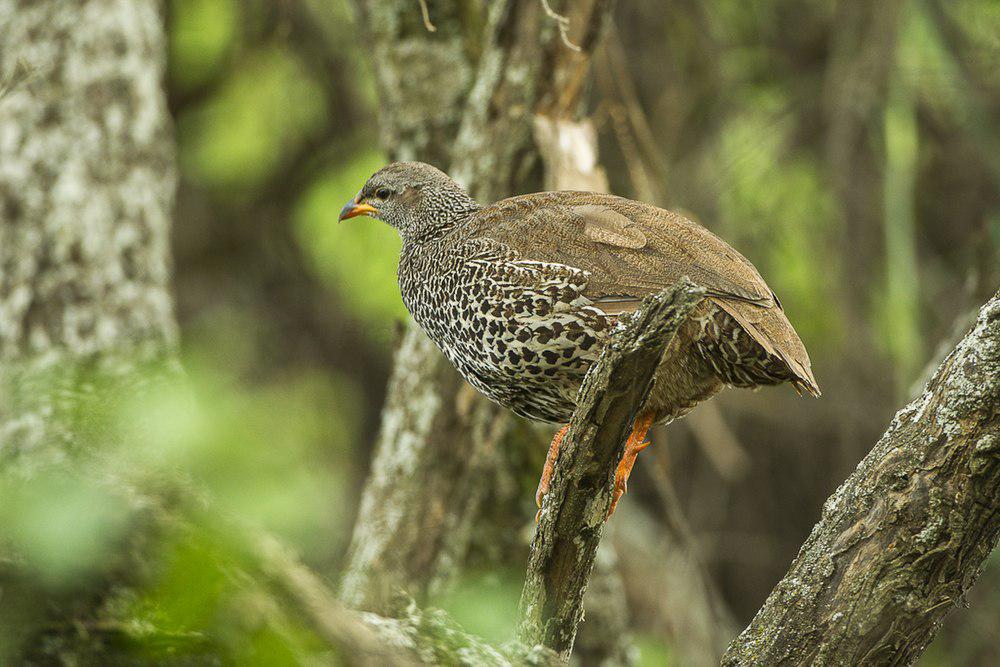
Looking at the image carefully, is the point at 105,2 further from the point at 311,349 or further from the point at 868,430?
the point at 868,430

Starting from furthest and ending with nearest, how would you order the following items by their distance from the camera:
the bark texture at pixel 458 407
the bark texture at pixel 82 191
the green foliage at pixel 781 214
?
the green foliage at pixel 781 214
the bark texture at pixel 82 191
the bark texture at pixel 458 407

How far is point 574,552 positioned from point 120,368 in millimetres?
2713

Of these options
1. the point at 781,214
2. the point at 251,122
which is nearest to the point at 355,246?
the point at 251,122

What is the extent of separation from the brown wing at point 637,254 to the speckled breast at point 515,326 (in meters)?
0.07

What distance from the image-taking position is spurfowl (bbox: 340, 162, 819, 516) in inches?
138

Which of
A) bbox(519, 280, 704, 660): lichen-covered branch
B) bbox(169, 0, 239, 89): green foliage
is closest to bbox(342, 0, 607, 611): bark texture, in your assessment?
bbox(519, 280, 704, 660): lichen-covered branch

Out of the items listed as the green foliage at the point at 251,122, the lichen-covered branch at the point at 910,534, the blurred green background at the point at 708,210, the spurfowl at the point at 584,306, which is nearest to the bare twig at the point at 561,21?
the spurfowl at the point at 584,306

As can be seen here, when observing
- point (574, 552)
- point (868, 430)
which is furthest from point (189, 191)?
point (574, 552)

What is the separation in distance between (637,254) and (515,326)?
45 cm

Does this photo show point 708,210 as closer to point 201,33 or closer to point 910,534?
point 201,33

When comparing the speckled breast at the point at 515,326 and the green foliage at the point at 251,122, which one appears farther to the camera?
the green foliage at the point at 251,122

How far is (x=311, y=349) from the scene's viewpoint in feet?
35.2

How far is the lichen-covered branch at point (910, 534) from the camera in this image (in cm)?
287

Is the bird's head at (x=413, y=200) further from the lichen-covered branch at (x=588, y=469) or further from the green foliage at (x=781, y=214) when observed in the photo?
the green foliage at (x=781, y=214)
